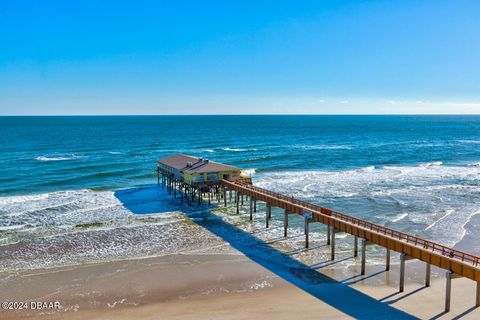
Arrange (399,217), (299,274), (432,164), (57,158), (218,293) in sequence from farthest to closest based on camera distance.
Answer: (57,158) → (432,164) → (399,217) → (299,274) → (218,293)

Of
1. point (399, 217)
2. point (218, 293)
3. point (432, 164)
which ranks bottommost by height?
point (218, 293)

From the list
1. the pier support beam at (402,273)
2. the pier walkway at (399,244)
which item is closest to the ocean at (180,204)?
the pier walkway at (399,244)

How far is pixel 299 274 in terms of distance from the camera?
2602 cm

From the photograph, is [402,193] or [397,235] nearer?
[397,235]

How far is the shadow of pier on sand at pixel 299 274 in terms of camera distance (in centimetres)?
2125

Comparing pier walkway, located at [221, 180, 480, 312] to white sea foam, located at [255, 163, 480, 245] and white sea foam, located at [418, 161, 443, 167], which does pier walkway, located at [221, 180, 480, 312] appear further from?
white sea foam, located at [418, 161, 443, 167]

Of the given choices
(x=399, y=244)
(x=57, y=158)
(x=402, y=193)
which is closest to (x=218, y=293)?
(x=399, y=244)

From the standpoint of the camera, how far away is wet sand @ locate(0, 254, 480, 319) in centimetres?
2111

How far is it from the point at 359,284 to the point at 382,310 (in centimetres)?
323

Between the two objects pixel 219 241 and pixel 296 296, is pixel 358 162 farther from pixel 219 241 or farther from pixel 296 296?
pixel 296 296

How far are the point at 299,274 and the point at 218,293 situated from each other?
5283 millimetres

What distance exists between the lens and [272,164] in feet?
240

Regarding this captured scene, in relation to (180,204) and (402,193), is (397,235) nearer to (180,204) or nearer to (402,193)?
(180,204)

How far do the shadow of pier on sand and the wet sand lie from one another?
55 millimetres
